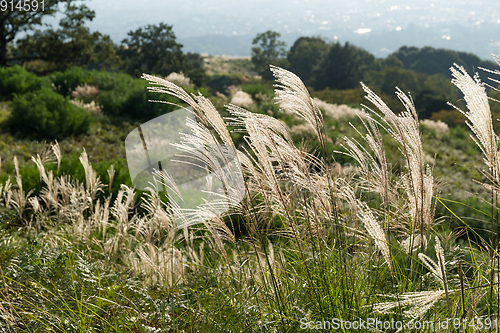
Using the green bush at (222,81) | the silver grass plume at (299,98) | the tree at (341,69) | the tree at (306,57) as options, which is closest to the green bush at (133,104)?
the silver grass plume at (299,98)

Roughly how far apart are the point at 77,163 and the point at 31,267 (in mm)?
3519

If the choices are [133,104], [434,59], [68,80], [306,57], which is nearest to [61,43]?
[68,80]

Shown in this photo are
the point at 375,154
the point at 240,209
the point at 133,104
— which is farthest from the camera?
the point at 133,104

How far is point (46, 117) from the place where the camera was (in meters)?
8.34

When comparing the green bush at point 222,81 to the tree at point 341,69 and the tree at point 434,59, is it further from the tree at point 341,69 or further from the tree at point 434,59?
the tree at point 434,59

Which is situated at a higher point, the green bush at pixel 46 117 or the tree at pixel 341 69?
the tree at pixel 341 69

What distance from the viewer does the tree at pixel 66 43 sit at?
73.5 feet

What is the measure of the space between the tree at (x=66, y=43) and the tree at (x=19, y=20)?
1048 millimetres

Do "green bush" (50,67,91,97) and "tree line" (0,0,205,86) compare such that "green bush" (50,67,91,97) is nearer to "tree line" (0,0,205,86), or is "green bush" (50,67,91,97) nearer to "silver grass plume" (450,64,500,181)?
"tree line" (0,0,205,86)

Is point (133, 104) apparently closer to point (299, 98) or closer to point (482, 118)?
point (299, 98)

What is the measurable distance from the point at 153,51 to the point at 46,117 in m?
23.6

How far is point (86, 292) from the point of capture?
2.19 metres

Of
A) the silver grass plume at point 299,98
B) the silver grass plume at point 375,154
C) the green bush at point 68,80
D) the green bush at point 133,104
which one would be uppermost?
the silver grass plume at point 299,98

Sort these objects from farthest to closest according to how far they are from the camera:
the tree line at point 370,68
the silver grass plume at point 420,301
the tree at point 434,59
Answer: the tree at point 434,59 < the tree line at point 370,68 < the silver grass plume at point 420,301
